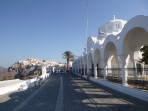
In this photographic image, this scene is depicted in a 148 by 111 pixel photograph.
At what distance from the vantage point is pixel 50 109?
1141 cm

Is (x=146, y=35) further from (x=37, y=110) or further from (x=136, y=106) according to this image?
(x=37, y=110)

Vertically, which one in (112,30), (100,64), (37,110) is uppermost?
(112,30)

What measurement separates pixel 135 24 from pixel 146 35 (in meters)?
4.98

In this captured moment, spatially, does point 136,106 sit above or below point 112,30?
below

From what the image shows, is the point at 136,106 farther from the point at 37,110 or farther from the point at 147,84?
the point at 147,84

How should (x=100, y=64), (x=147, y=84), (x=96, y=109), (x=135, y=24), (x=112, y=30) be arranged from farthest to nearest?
(x=100, y=64) → (x=112, y=30) → (x=147, y=84) → (x=135, y=24) → (x=96, y=109)

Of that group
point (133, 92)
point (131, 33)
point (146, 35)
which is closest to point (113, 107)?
point (133, 92)

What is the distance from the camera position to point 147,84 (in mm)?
18234

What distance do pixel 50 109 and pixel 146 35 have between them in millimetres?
11446

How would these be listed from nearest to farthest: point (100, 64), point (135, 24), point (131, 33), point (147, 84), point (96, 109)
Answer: point (96, 109) < point (135, 24) < point (131, 33) < point (147, 84) < point (100, 64)

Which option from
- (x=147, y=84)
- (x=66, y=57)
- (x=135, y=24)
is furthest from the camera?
(x=66, y=57)

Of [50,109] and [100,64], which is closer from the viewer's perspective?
[50,109]

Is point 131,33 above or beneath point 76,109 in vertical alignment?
above

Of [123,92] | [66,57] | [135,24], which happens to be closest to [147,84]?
[123,92]
